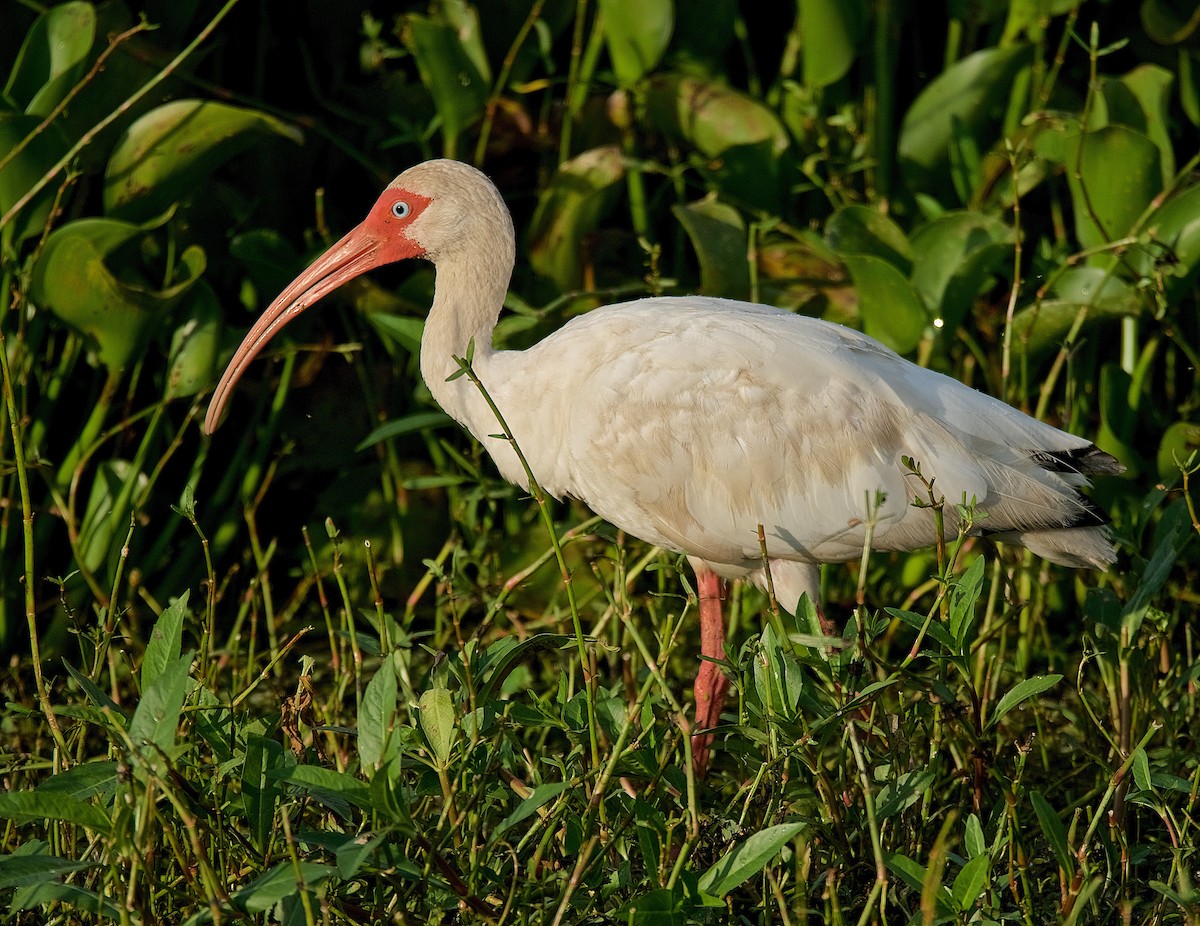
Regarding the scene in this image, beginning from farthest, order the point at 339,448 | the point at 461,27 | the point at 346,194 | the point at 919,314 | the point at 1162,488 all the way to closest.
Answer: the point at 346,194 → the point at 339,448 → the point at 461,27 → the point at 919,314 → the point at 1162,488

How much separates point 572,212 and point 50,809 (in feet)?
10.2

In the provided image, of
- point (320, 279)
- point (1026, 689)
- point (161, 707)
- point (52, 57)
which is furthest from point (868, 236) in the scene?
point (161, 707)

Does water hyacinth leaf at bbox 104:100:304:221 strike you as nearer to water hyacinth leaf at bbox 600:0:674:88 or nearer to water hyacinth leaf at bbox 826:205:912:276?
water hyacinth leaf at bbox 600:0:674:88

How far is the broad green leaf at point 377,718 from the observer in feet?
7.58

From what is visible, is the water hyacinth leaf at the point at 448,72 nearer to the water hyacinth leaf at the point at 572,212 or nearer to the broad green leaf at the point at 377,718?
the water hyacinth leaf at the point at 572,212

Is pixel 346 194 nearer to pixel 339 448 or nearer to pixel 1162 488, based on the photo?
pixel 339 448

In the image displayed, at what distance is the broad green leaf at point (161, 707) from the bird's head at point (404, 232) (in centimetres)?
194

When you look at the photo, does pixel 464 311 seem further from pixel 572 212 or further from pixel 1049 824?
pixel 1049 824

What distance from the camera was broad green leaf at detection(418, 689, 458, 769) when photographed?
2455 millimetres

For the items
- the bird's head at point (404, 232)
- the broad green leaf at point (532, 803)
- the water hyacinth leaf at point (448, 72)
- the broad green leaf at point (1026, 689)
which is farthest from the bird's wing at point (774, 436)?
the water hyacinth leaf at point (448, 72)

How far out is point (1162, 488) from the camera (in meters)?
3.48

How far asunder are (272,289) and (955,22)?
278cm

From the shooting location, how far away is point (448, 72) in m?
4.84

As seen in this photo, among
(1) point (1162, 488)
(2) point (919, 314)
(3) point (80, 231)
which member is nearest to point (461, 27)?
(3) point (80, 231)
